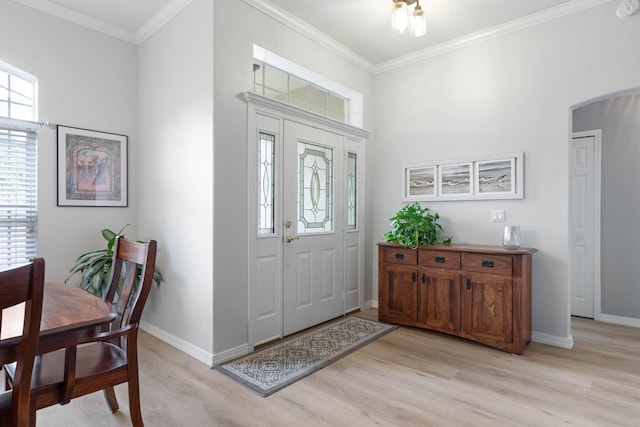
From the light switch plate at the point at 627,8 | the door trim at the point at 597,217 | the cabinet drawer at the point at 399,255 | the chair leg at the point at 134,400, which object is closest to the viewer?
the chair leg at the point at 134,400

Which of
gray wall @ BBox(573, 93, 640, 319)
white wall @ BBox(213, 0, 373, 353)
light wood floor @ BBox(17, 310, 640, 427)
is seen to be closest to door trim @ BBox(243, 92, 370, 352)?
white wall @ BBox(213, 0, 373, 353)

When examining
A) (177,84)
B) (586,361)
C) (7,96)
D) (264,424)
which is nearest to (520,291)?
(586,361)

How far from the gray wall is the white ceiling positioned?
1398mm

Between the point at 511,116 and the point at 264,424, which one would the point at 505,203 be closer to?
the point at 511,116

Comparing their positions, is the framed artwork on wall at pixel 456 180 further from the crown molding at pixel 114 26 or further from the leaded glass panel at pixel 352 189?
the crown molding at pixel 114 26

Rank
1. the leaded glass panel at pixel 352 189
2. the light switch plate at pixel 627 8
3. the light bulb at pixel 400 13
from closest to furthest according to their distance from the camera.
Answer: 1. the light bulb at pixel 400 13
2. the light switch plate at pixel 627 8
3. the leaded glass panel at pixel 352 189

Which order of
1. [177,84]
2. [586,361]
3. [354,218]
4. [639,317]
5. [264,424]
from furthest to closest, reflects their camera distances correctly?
[354,218]
[639,317]
[177,84]
[586,361]
[264,424]

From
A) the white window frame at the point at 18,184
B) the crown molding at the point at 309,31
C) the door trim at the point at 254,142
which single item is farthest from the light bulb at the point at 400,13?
the white window frame at the point at 18,184

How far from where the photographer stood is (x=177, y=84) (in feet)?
10.3

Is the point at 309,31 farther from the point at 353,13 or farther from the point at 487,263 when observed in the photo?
the point at 487,263

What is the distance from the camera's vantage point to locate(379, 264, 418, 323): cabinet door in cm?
356

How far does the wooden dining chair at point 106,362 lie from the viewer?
1.48 meters

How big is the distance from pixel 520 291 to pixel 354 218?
1903 millimetres

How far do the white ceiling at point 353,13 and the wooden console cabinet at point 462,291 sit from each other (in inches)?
85.1
